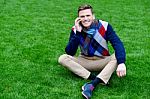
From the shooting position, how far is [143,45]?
280 inches

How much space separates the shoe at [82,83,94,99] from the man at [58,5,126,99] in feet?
0.40

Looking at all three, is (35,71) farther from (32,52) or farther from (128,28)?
(128,28)

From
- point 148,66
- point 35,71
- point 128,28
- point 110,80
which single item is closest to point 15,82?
point 35,71

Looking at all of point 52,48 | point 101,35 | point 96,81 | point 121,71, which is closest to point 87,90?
point 96,81

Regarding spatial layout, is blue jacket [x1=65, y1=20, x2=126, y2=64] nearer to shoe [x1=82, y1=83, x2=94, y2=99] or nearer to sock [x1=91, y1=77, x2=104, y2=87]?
sock [x1=91, y1=77, x2=104, y2=87]

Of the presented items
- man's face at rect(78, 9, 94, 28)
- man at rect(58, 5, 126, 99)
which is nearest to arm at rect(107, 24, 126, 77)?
man at rect(58, 5, 126, 99)

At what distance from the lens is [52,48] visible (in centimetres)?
677

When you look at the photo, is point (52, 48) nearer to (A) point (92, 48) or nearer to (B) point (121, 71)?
(A) point (92, 48)

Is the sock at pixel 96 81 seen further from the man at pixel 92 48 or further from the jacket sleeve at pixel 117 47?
the jacket sleeve at pixel 117 47

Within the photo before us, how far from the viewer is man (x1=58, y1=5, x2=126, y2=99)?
5062 millimetres

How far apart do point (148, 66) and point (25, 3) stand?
602 centimetres

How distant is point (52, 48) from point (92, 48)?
1.59m

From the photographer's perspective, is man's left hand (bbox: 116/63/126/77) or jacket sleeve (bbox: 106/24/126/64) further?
jacket sleeve (bbox: 106/24/126/64)

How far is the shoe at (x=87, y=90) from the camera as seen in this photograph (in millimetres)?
4633
